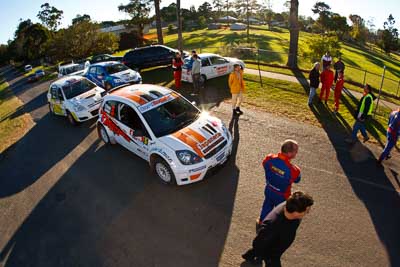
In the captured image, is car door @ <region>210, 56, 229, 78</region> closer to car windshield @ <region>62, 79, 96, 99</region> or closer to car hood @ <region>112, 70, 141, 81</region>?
car hood @ <region>112, 70, 141, 81</region>

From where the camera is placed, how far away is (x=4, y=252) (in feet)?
16.9

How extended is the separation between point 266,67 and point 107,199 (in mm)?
14310

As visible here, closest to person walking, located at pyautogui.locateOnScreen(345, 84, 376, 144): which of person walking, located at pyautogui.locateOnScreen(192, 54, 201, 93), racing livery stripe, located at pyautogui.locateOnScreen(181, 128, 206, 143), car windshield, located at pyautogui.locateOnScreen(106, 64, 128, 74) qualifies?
racing livery stripe, located at pyautogui.locateOnScreen(181, 128, 206, 143)

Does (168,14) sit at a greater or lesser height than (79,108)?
greater

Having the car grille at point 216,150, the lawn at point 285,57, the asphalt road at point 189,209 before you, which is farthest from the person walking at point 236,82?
the lawn at point 285,57

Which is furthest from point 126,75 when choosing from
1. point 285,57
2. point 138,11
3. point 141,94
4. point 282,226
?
point 138,11

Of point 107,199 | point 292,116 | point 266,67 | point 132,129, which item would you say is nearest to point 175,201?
point 107,199

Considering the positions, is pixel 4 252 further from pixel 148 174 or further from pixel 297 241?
pixel 297 241

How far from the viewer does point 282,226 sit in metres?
3.09

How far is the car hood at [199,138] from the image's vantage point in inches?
236

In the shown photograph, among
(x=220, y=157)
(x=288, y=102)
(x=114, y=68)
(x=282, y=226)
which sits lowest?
(x=220, y=157)

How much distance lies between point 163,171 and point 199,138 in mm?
1199

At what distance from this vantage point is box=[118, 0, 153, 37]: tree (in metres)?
53.0

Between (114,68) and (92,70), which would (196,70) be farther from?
(92,70)
